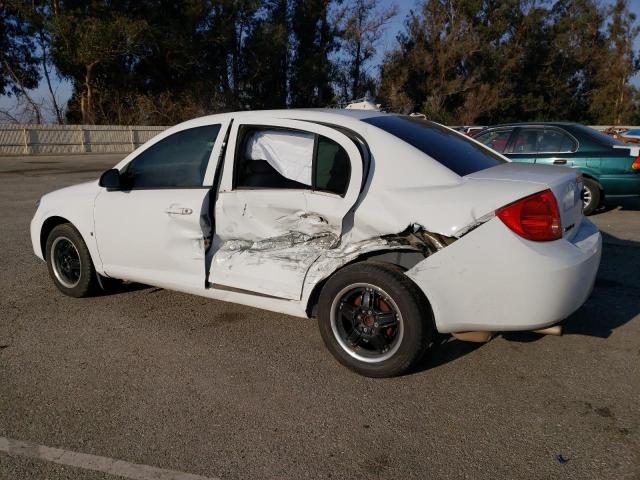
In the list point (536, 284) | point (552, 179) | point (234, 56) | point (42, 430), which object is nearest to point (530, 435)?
point (536, 284)

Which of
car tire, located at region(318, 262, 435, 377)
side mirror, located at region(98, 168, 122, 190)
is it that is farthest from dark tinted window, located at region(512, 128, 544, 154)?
side mirror, located at region(98, 168, 122, 190)

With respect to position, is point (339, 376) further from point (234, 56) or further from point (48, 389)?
point (234, 56)

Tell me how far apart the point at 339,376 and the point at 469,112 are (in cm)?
4729

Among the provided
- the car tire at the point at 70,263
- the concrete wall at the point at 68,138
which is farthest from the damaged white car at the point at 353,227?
the concrete wall at the point at 68,138

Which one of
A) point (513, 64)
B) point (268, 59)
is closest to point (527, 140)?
point (268, 59)

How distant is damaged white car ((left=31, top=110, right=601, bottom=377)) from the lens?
3.06 metres

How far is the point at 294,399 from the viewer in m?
3.22

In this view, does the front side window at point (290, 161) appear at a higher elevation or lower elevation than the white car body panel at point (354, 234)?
higher

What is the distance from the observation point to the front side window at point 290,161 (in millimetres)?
3600

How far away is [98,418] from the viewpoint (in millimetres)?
3039

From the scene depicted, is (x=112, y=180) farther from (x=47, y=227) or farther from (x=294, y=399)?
(x=294, y=399)

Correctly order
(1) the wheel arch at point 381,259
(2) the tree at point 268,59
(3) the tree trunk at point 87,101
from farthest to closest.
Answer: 1. (2) the tree at point 268,59
2. (3) the tree trunk at point 87,101
3. (1) the wheel arch at point 381,259

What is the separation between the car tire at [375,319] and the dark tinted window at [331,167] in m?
0.56

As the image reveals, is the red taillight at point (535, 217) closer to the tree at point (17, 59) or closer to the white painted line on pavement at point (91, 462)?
the white painted line on pavement at point (91, 462)
